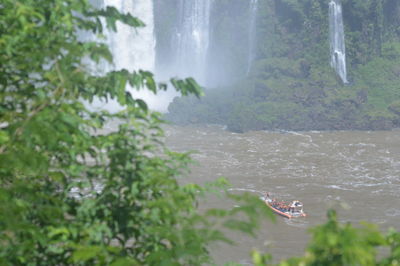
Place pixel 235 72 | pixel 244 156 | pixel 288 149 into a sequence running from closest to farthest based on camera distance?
pixel 244 156
pixel 288 149
pixel 235 72

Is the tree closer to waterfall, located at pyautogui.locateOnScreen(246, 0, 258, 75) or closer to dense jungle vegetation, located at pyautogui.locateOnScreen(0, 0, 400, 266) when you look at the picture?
dense jungle vegetation, located at pyautogui.locateOnScreen(0, 0, 400, 266)

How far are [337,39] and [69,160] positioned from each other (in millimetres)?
46621

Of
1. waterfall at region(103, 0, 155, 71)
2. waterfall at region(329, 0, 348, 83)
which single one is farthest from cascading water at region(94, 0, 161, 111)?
waterfall at region(329, 0, 348, 83)

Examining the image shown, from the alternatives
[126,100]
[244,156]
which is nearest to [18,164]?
[126,100]

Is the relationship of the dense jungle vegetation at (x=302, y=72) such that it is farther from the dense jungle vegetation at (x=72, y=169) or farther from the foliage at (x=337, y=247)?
the foliage at (x=337, y=247)

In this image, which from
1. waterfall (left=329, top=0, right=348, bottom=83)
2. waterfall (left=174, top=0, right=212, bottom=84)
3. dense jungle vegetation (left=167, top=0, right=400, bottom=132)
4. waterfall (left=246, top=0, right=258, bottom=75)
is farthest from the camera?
waterfall (left=174, top=0, right=212, bottom=84)

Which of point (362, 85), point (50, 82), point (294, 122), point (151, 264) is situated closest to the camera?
point (151, 264)

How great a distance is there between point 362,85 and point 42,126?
45.8 m

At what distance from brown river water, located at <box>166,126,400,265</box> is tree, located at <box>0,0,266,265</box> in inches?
431

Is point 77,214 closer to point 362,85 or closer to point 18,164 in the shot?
point 18,164

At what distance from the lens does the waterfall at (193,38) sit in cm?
4981

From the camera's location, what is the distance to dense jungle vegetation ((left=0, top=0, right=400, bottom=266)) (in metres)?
2.93

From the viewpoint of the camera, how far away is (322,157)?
93.4 ft

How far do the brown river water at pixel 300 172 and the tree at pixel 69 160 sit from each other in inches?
431
